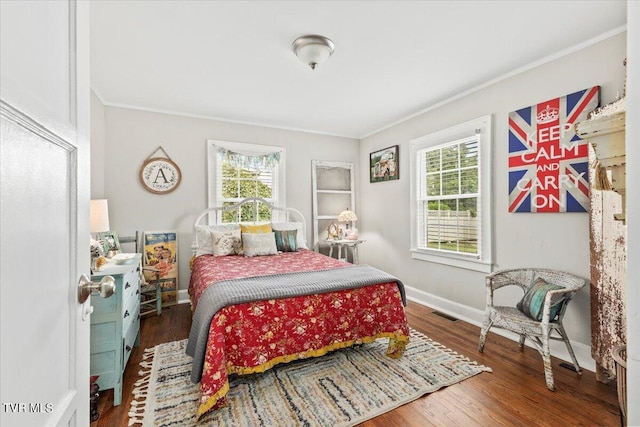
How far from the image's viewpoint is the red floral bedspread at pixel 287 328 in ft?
6.05

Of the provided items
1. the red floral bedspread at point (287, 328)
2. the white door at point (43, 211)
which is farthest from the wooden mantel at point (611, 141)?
the red floral bedspread at point (287, 328)

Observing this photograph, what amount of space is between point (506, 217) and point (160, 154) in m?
4.07

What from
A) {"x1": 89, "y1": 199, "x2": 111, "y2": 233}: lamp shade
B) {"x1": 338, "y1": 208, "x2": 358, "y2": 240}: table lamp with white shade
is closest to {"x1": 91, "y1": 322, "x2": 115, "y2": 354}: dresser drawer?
{"x1": 89, "y1": 199, "x2": 111, "y2": 233}: lamp shade

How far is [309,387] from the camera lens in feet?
6.80

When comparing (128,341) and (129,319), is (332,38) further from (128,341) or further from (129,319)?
(128,341)

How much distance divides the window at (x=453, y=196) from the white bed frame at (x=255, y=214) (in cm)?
174

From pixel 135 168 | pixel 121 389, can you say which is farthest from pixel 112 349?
pixel 135 168

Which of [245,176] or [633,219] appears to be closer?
[633,219]

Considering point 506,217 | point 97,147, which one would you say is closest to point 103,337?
point 97,147

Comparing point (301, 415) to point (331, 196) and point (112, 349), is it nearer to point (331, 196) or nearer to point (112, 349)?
point (112, 349)

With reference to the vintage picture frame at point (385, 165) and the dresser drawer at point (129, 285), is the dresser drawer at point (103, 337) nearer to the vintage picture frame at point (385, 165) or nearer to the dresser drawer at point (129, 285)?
the dresser drawer at point (129, 285)

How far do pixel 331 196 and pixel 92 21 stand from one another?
3597 millimetres

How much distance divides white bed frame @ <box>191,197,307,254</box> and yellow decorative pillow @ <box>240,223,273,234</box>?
44cm

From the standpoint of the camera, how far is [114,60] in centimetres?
259
